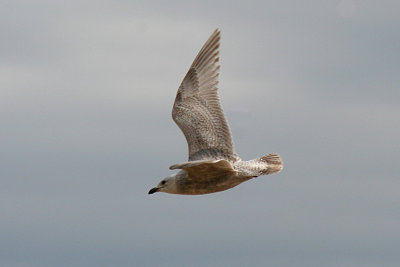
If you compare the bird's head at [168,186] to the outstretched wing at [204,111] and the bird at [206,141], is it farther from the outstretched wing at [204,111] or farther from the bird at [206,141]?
the outstretched wing at [204,111]

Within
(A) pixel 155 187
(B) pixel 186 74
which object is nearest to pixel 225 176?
(A) pixel 155 187

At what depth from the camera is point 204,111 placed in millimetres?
31109

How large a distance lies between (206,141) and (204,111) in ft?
→ 5.72

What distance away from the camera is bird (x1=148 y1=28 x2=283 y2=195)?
2633 centimetres

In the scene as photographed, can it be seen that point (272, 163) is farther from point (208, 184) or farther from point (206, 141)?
point (208, 184)

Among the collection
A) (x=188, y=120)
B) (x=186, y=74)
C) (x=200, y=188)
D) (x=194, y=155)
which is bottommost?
(x=200, y=188)

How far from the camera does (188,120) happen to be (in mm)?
30906

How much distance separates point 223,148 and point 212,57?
16.2 ft

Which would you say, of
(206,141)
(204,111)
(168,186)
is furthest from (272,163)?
(168,186)

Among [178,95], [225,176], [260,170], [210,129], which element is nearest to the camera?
[225,176]

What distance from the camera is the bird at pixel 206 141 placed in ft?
86.4

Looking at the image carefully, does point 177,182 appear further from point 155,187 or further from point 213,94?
point 213,94

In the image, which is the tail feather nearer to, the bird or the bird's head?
the bird

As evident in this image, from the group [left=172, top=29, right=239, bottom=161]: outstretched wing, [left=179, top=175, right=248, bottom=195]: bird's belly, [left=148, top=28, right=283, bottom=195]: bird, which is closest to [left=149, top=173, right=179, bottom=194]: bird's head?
[left=148, top=28, right=283, bottom=195]: bird
